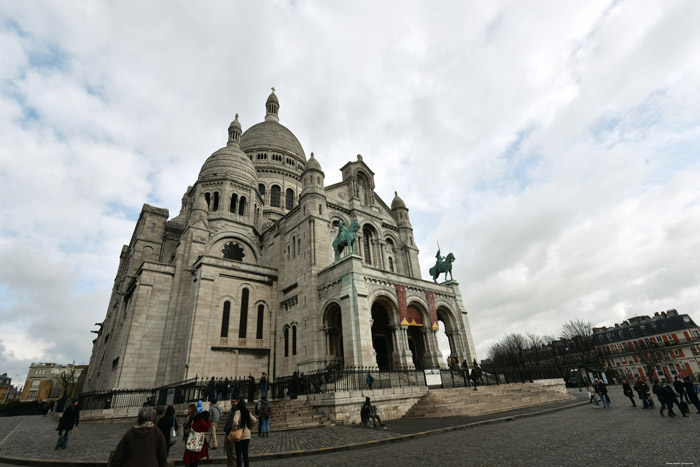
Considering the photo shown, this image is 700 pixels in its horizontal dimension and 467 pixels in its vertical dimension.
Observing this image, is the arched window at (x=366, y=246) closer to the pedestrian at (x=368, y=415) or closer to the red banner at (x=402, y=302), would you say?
the red banner at (x=402, y=302)

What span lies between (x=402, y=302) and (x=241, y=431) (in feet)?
56.5

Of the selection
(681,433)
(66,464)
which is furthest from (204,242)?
(681,433)

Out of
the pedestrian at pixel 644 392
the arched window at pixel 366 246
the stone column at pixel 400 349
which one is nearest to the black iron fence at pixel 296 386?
the stone column at pixel 400 349

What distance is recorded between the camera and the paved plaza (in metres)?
7.16

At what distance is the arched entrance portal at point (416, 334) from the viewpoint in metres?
23.5

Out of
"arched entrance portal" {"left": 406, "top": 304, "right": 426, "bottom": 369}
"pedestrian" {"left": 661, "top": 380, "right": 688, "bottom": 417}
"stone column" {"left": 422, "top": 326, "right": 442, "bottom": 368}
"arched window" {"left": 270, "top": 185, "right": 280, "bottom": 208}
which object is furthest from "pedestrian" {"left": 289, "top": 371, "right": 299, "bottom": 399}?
"arched window" {"left": 270, "top": 185, "right": 280, "bottom": 208}

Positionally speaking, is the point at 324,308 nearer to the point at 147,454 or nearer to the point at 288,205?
the point at 147,454

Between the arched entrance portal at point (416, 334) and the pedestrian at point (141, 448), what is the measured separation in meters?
19.8

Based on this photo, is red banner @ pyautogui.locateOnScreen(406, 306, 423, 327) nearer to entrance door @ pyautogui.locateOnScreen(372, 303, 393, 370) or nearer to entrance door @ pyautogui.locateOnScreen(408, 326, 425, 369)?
entrance door @ pyautogui.locateOnScreen(408, 326, 425, 369)

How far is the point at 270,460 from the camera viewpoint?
8789mm

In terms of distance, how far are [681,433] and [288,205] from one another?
3901 cm

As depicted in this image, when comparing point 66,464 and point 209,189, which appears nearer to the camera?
point 66,464

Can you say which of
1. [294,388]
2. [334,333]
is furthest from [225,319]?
[294,388]

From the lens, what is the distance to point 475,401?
16984mm
